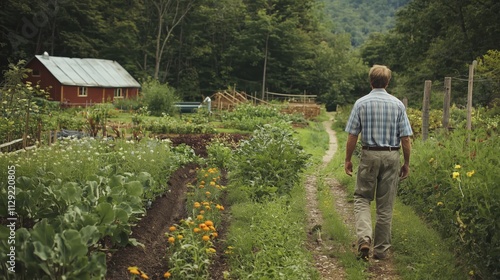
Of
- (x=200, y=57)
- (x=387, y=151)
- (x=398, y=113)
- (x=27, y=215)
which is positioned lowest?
(x=27, y=215)

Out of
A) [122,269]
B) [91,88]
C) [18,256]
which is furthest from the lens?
[91,88]

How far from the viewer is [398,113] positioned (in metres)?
6.78

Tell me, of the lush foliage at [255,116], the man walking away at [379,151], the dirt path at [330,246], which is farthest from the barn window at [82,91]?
the man walking away at [379,151]

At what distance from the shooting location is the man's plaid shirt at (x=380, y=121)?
6746 mm

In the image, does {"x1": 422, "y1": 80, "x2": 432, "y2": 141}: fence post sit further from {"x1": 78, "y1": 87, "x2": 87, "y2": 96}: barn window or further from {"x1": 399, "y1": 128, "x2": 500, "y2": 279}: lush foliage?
{"x1": 78, "y1": 87, "x2": 87, "y2": 96}: barn window

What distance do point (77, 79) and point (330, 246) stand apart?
3270 cm

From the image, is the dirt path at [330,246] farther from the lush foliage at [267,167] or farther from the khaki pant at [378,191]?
the lush foliage at [267,167]

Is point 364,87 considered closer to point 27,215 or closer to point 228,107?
point 228,107

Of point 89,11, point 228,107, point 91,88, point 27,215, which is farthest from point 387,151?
point 89,11

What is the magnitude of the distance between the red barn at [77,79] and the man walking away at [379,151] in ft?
98.4

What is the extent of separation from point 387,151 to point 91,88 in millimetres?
34082

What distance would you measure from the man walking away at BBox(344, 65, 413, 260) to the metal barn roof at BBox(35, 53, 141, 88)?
31.9 metres

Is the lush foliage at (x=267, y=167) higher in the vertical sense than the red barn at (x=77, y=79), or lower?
lower

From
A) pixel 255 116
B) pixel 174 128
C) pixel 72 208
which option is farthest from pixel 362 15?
pixel 72 208
